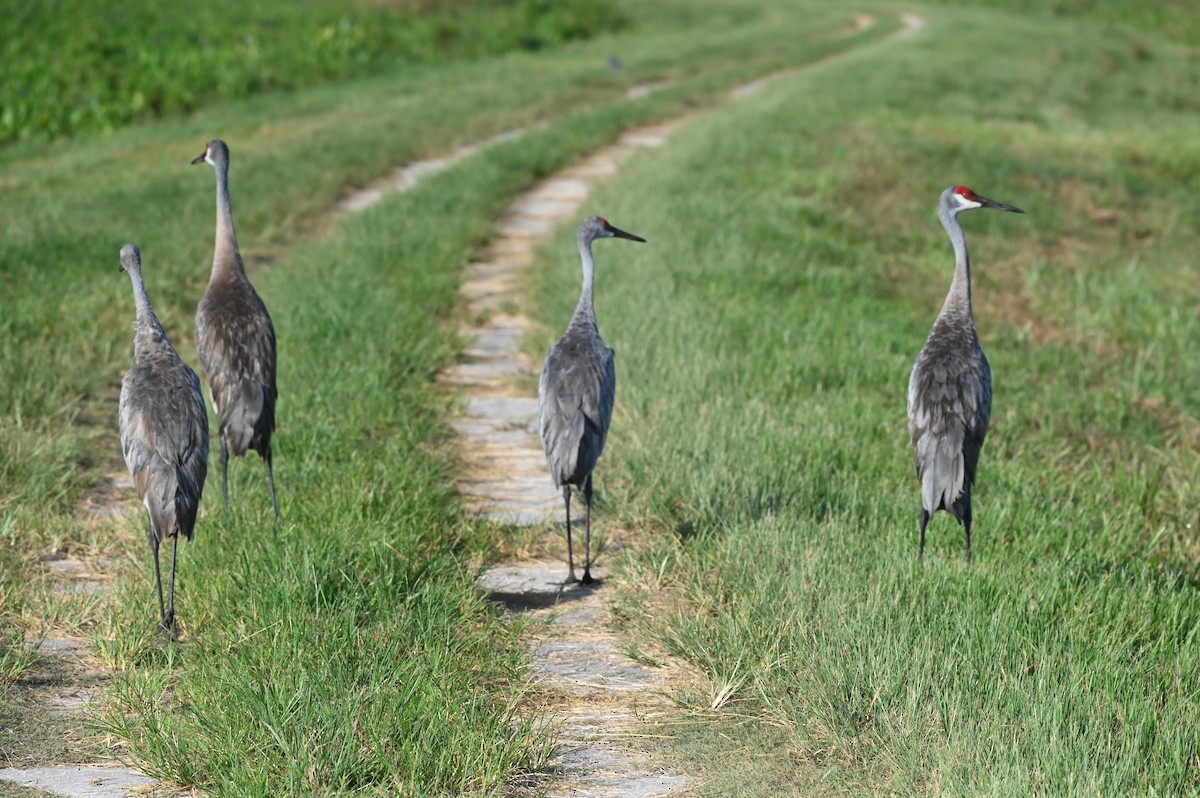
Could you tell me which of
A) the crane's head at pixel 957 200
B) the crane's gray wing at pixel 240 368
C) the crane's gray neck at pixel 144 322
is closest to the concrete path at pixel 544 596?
the crane's gray wing at pixel 240 368

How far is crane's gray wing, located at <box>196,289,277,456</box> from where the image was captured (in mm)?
6070

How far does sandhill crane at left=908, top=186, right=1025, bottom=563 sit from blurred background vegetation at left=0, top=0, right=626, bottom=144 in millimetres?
19341

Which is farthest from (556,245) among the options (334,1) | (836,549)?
(334,1)

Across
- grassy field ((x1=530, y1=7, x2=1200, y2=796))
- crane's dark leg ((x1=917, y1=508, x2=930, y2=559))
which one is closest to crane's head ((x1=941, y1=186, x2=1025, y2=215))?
grassy field ((x1=530, y1=7, x2=1200, y2=796))

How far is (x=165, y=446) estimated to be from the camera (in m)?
5.03

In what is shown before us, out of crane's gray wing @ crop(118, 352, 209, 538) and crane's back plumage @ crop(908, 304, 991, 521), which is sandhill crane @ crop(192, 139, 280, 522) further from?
crane's back plumage @ crop(908, 304, 991, 521)

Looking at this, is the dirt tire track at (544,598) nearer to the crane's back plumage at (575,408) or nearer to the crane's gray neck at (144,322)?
the crane's back plumage at (575,408)

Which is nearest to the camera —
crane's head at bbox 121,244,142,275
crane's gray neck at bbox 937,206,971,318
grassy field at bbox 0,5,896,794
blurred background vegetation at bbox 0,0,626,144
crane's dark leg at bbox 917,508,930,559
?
grassy field at bbox 0,5,896,794

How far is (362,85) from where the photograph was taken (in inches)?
1025

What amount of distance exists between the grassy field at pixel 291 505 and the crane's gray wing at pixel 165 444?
39cm

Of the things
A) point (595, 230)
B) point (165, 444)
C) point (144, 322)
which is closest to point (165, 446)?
point (165, 444)

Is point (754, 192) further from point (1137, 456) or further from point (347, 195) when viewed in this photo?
point (1137, 456)

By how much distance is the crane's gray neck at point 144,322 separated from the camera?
5574mm

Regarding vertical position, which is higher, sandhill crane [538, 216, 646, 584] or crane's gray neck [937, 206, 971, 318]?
crane's gray neck [937, 206, 971, 318]
